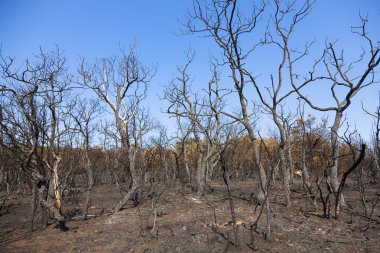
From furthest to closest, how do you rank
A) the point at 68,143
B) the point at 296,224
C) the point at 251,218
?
the point at 68,143, the point at 251,218, the point at 296,224

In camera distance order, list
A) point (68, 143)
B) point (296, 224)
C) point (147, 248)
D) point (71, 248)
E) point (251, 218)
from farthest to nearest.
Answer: point (68, 143) < point (251, 218) < point (296, 224) < point (71, 248) < point (147, 248)

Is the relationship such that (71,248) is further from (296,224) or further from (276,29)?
(276,29)

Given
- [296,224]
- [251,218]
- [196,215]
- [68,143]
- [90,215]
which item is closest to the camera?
[296,224]

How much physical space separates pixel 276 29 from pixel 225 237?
6.76 metres

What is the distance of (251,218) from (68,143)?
828 cm

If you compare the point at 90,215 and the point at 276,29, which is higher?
the point at 276,29

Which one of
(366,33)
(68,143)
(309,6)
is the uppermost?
(309,6)

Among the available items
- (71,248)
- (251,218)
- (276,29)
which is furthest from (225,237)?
(276,29)

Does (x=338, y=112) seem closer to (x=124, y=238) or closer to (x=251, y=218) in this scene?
(x=251, y=218)

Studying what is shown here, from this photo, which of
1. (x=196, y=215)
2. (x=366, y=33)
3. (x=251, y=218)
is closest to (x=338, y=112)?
(x=366, y=33)

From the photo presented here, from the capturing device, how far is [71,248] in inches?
247

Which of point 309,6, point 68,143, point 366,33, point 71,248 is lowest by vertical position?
point 71,248

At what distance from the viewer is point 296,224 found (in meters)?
7.08

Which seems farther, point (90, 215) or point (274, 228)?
point (90, 215)
